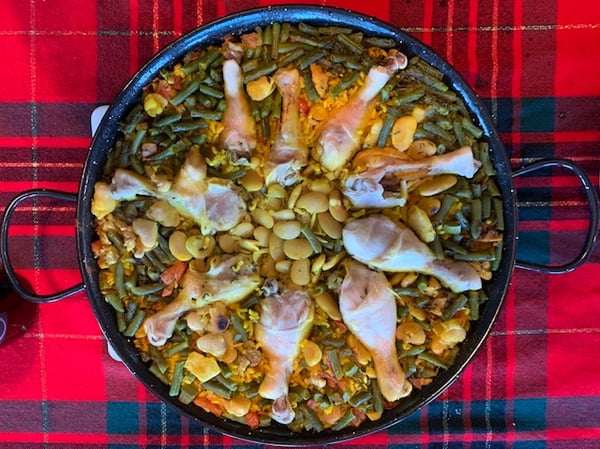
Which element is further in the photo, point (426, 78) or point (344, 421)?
point (344, 421)

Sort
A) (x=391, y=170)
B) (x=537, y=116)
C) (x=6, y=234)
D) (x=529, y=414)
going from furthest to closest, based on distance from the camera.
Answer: (x=529, y=414) → (x=537, y=116) → (x=6, y=234) → (x=391, y=170)

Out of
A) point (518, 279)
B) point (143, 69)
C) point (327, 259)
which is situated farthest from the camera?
point (518, 279)

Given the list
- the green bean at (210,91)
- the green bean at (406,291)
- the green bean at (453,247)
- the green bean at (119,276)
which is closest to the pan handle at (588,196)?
the green bean at (453,247)

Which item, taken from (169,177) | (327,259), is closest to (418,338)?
(327,259)

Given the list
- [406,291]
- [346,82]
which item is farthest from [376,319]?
[346,82]

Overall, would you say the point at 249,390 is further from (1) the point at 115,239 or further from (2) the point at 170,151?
(2) the point at 170,151

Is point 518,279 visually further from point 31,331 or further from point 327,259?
point 31,331
